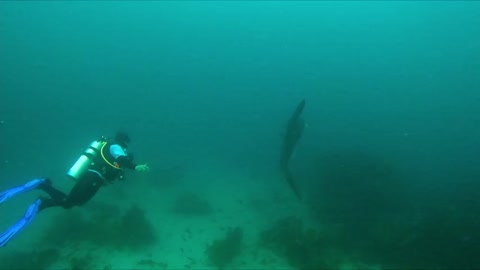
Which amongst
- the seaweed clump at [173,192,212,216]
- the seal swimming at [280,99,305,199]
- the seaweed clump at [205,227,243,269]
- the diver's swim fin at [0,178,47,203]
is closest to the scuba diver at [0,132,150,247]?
the diver's swim fin at [0,178,47,203]

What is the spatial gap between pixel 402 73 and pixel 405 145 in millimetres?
107213

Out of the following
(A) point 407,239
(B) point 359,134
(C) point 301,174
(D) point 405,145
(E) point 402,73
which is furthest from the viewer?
(E) point 402,73

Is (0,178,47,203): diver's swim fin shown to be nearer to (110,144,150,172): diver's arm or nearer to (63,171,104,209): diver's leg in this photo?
(63,171,104,209): diver's leg

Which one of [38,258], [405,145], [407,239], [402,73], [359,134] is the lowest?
[402,73]

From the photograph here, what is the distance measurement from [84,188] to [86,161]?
746 mm

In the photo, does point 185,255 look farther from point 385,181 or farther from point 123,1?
point 123,1

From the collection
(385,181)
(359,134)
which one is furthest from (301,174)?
(359,134)

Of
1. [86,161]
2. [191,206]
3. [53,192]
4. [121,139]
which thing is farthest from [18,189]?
[191,206]

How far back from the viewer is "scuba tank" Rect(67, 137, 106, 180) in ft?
29.4

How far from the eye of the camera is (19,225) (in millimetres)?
7770

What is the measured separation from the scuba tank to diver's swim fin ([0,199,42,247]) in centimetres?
107

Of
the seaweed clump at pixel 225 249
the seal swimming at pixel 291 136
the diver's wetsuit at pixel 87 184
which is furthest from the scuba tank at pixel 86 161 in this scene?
the seaweed clump at pixel 225 249

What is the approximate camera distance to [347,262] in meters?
13.3

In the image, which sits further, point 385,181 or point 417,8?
point 417,8
